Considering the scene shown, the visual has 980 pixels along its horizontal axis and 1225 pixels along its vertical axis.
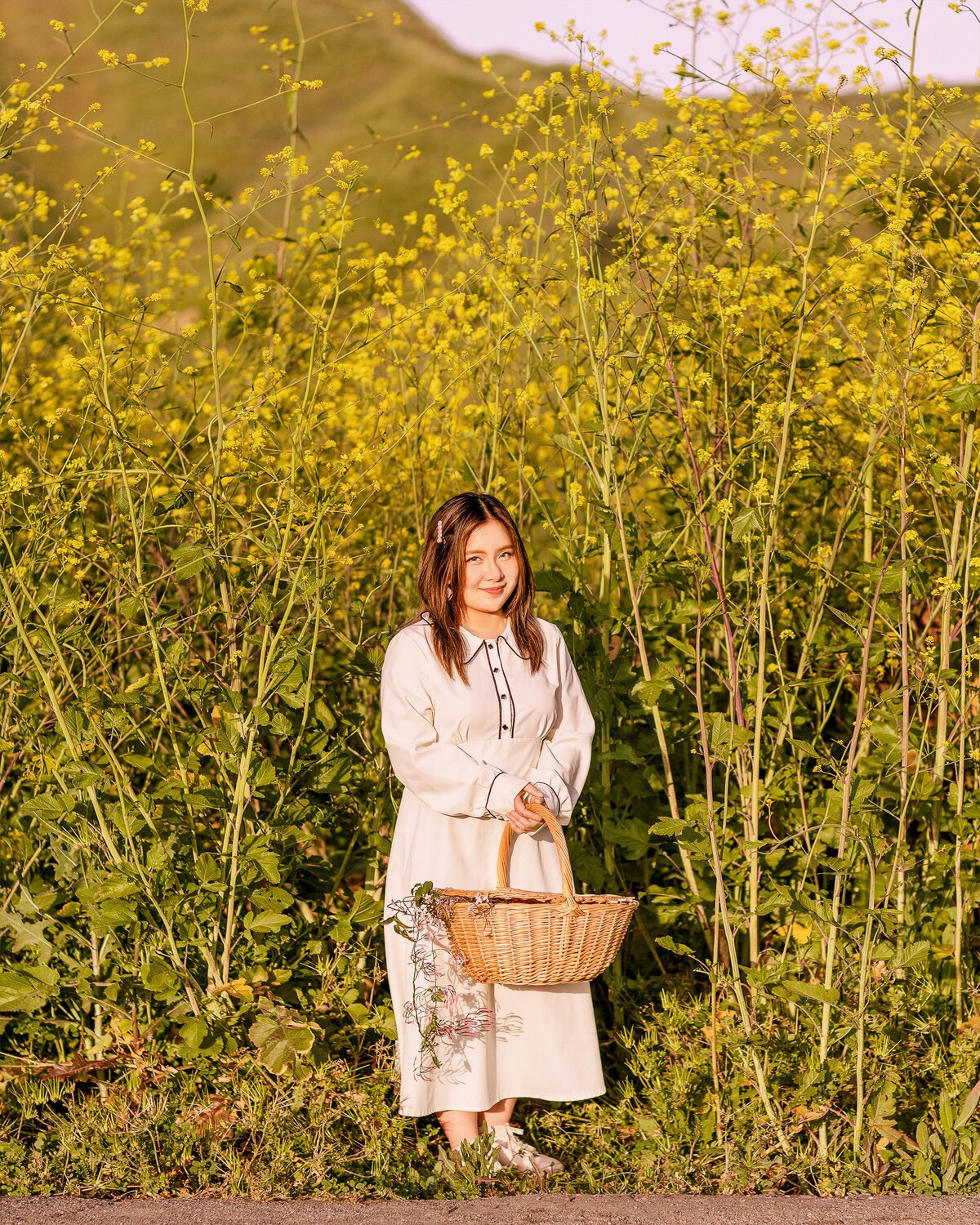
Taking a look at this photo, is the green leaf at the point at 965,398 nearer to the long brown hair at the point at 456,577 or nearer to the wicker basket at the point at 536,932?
the long brown hair at the point at 456,577

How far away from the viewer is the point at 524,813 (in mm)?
2600

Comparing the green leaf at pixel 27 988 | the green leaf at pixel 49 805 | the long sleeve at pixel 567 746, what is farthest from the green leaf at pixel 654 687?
the green leaf at pixel 27 988

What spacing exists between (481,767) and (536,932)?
1.31 feet

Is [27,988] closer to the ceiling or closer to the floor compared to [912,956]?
closer to the floor

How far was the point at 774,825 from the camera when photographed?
3.44m

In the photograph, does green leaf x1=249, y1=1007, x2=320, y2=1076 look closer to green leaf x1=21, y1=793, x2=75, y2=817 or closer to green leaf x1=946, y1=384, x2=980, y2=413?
green leaf x1=21, y1=793, x2=75, y2=817

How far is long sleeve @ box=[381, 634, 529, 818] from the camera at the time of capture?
265 centimetres

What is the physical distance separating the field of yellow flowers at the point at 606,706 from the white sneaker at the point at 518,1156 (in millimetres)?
123

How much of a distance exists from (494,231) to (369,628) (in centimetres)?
132

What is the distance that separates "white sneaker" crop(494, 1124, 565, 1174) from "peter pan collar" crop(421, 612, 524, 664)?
1092mm

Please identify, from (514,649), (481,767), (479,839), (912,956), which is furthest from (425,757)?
(912,956)

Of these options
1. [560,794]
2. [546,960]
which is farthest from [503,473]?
[546,960]

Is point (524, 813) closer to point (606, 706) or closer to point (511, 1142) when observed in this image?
point (606, 706)

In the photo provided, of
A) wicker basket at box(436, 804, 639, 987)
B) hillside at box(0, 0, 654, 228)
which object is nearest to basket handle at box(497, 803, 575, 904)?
wicker basket at box(436, 804, 639, 987)
